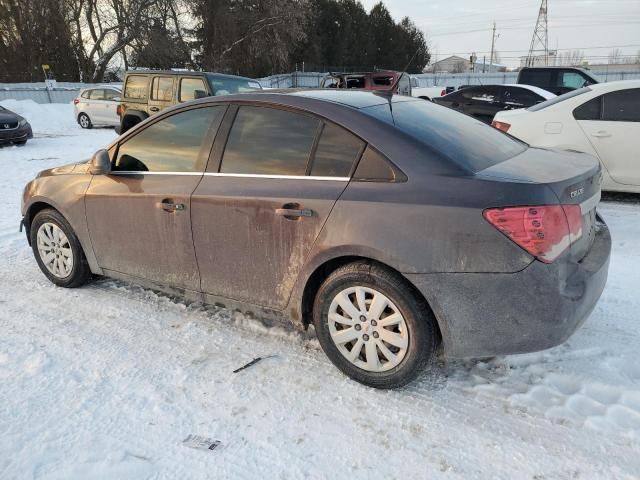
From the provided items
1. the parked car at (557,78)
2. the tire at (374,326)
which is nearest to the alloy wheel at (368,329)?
the tire at (374,326)

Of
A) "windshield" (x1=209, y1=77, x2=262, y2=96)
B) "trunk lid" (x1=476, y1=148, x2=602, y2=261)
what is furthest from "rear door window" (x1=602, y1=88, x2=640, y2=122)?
"windshield" (x1=209, y1=77, x2=262, y2=96)

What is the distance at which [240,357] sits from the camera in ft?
10.2

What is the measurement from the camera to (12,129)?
1281cm

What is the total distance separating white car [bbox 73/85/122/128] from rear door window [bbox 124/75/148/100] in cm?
696

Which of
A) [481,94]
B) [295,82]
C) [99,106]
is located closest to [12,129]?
[99,106]

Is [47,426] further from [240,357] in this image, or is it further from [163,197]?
[163,197]

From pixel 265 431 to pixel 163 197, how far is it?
1671 millimetres

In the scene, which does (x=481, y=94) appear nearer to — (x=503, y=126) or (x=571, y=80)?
(x=571, y=80)

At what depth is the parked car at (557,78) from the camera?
13195 mm

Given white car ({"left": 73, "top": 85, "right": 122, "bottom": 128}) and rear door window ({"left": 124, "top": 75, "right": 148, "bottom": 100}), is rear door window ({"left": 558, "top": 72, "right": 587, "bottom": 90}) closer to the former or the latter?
rear door window ({"left": 124, "top": 75, "right": 148, "bottom": 100})

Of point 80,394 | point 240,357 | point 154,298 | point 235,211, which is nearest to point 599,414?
point 240,357

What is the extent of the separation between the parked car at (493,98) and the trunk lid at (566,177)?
7952 millimetres

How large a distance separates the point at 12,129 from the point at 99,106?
5.29m

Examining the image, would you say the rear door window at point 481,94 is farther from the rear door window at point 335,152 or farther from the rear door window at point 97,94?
the rear door window at point 97,94
